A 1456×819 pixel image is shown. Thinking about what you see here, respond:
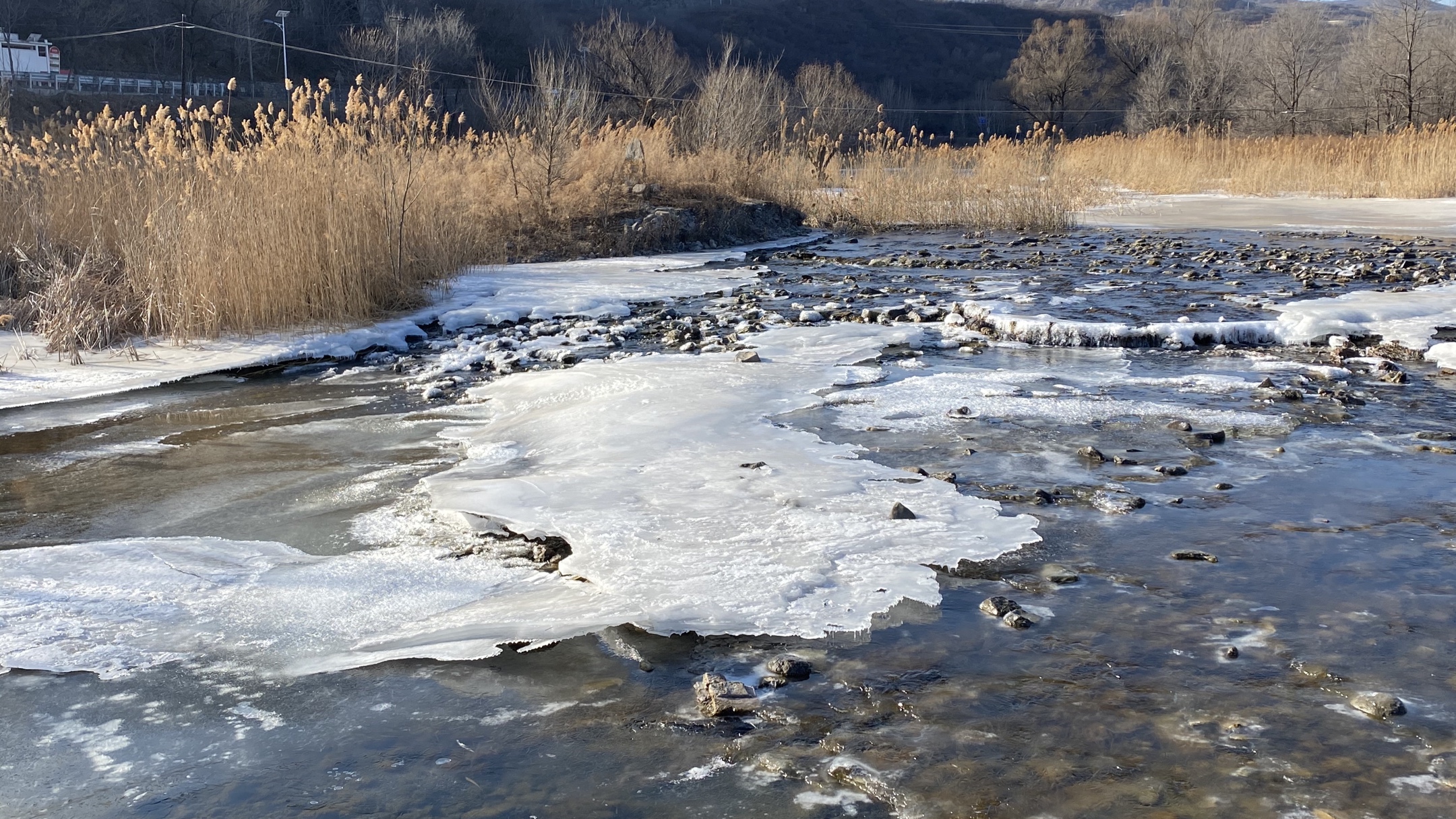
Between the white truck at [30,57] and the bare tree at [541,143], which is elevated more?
the white truck at [30,57]

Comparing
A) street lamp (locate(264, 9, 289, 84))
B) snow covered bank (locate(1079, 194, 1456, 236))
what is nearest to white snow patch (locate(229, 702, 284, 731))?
snow covered bank (locate(1079, 194, 1456, 236))

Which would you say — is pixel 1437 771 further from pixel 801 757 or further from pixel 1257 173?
pixel 1257 173

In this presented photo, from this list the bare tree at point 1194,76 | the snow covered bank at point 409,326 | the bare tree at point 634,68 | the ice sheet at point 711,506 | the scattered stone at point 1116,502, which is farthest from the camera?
the bare tree at point 1194,76

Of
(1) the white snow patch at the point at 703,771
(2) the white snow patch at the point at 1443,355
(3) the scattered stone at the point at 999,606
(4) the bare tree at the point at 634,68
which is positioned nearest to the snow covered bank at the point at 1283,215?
(2) the white snow patch at the point at 1443,355

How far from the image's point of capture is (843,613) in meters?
2.90

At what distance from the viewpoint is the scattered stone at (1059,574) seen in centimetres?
310

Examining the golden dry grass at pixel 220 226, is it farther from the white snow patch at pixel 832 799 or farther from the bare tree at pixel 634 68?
the bare tree at pixel 634 68

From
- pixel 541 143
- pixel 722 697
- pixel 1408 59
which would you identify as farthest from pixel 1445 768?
pixel 1408 59

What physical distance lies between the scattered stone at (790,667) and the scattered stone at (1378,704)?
4.05 ft

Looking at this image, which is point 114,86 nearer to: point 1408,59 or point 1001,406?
point 1408,59

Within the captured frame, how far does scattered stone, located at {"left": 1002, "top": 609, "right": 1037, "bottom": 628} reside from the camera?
281 cm

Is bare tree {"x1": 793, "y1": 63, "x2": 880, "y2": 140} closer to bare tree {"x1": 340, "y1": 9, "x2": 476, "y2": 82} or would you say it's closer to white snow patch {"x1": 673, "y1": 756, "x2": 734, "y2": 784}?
bare tree {"x1": 340, "y1": 9, "x2": 476, "y2": 82}

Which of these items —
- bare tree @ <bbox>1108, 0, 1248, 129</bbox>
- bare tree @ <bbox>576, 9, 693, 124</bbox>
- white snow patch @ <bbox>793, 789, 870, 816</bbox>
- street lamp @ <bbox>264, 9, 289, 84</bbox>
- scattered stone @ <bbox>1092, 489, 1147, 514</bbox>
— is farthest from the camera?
bare tree @ <bbox>1108, 0, 1248, 129</bbox>

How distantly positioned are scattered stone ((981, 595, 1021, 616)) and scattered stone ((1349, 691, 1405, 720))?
0.82 metres
